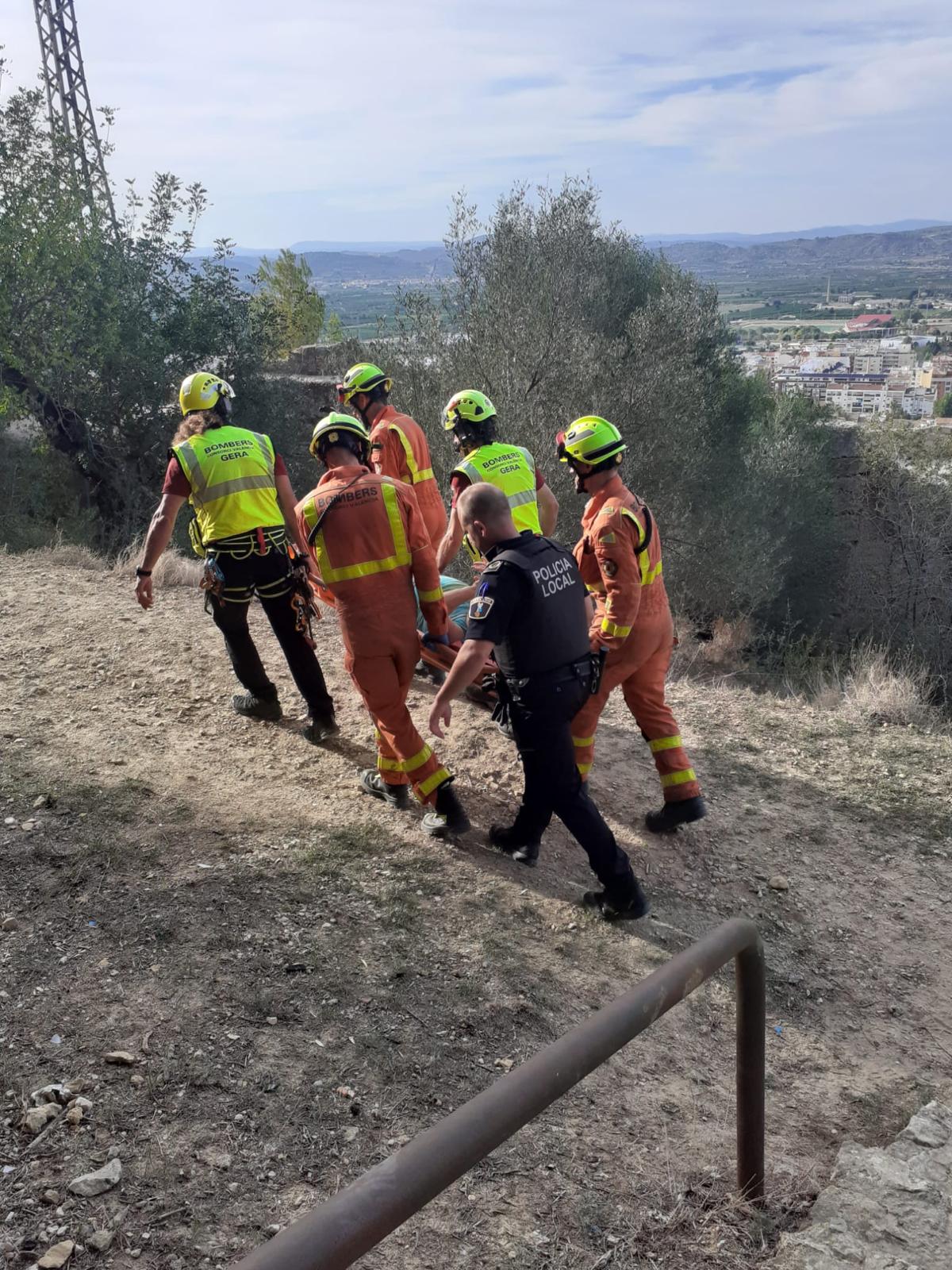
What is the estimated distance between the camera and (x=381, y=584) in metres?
4.26

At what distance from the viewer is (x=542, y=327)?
45.4 ft

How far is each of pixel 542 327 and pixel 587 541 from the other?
10.3 metres

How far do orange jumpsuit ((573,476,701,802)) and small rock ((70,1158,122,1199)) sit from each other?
2282 mm

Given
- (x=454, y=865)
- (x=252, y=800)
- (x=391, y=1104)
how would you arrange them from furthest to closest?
(x=252, y=800) → (x=454, y=865) → (x=391, y=1104)

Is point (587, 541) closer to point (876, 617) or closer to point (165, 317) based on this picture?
point (165, 317)

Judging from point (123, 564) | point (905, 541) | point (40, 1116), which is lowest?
point (905, 541)

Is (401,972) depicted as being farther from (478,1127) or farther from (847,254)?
(847,254)

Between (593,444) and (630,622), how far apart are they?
31.0 inches

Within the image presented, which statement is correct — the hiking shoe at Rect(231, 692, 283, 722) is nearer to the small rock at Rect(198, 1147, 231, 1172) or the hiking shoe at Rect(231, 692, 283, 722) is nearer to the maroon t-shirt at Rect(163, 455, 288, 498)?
the maroon t-shirt at Rect(163, 455, 288, 498)

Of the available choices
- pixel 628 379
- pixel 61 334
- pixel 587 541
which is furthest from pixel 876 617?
pixel 587 541

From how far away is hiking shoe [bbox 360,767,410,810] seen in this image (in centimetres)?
471

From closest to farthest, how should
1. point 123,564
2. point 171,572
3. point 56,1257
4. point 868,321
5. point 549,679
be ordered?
1. point 56,1257
2. point 549,679
3. point 171,572
4. point 123,564
5. point 868,321

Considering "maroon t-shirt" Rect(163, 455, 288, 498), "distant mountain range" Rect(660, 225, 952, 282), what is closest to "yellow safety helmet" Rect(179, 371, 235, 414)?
"maroon t-shirt" Rect(163, 455, 288, 498)

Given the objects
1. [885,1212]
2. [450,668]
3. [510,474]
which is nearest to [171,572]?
[450,668]
